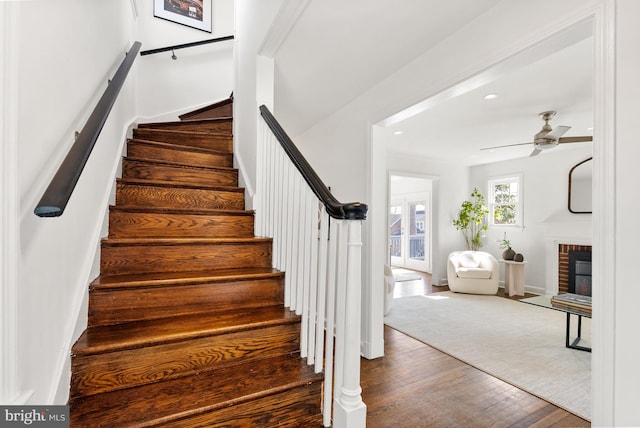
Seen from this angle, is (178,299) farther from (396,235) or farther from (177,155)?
(396,235)

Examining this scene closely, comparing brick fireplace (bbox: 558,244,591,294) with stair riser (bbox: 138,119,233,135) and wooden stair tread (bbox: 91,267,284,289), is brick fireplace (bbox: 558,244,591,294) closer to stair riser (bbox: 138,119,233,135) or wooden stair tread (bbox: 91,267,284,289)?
wooden stair tread (bbox: 91,267,284,289)

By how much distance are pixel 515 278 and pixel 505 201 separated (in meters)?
1.60

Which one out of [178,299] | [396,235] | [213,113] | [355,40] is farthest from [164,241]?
[396,235]

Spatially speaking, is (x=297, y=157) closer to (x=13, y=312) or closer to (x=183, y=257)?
(x=183, y=257)

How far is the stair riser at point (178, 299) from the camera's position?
4.87 feet

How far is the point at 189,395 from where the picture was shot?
1271 millimetres

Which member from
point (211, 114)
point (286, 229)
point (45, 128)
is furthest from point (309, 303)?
point (211, 114)

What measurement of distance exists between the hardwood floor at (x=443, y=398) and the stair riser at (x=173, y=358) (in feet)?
2.68

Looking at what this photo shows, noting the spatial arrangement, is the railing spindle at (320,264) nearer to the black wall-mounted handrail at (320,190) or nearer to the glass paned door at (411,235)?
the black wall-mounted handrail at (320,190)

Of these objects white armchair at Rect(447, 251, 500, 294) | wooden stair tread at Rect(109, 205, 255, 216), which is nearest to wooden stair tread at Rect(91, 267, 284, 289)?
wooden stair tread at Rect(109, 205, 255, 216)

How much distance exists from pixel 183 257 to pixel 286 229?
0.66 metres

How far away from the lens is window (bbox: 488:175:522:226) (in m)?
5.78

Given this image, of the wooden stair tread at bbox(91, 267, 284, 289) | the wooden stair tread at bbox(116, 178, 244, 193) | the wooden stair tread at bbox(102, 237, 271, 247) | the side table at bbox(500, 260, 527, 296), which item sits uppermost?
the wooden stair tread at bbox(116, 178, 244, 193)

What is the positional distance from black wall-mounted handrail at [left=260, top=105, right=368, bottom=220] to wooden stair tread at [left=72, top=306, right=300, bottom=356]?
69 cm
